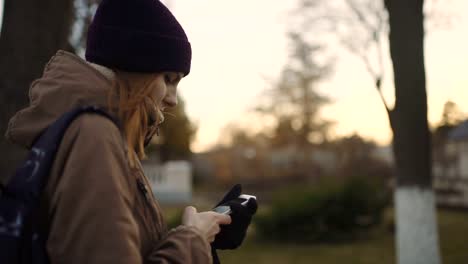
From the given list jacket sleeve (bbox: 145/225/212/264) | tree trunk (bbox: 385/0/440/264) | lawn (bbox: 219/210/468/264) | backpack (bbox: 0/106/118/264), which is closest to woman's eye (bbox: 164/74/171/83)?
backpack (bbox: 0/106/118/264)

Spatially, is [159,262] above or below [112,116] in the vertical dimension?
below

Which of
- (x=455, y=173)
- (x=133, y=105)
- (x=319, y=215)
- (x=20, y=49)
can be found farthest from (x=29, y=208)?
(x=455, y=173)

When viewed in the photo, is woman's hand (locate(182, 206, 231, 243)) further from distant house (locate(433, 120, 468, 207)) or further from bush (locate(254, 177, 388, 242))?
distant house (locate(433, 120, 468, 207))

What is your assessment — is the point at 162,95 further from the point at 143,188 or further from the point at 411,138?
the point at 411,138

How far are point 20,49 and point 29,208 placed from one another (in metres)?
3.63

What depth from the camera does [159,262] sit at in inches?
53.2

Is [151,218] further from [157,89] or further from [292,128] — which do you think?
[292,128]

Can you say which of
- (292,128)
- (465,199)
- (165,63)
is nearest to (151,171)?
(465,199)

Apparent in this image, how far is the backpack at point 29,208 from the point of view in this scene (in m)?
1.28

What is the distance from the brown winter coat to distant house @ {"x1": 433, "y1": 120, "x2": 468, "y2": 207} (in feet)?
54.3

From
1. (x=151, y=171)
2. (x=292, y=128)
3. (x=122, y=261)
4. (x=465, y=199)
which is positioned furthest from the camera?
(x=292, y=128)

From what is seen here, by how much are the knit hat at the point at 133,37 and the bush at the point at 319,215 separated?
33.0 ft

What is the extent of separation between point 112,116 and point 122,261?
34 centimetres

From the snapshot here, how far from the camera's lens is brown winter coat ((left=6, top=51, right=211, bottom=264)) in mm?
1219
